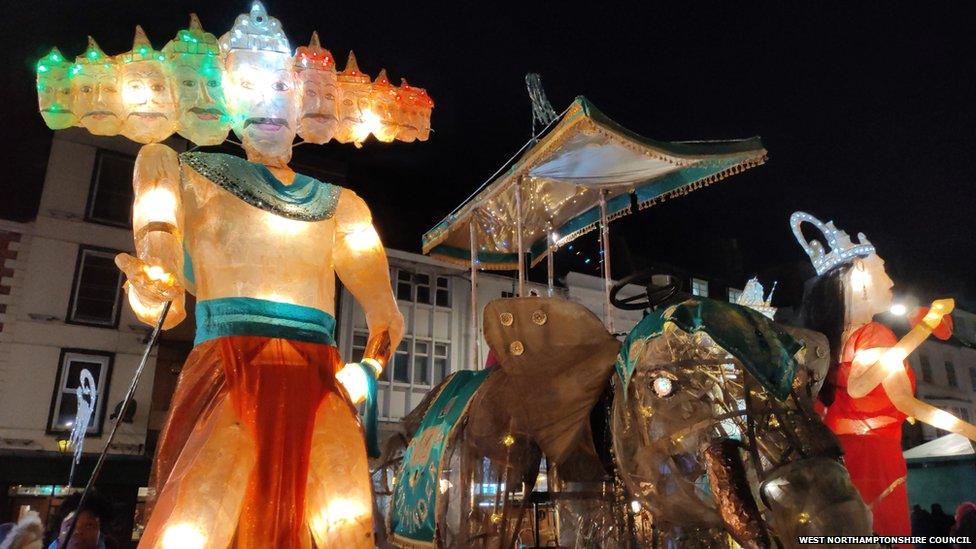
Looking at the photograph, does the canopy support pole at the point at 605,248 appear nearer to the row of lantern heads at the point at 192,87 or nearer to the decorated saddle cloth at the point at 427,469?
the decorated saddle cloth at the point at 427,469

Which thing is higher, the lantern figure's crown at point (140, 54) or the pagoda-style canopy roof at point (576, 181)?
the pagoda-style canopy roof at point (576, 181)

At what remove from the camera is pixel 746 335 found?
2.37 meters

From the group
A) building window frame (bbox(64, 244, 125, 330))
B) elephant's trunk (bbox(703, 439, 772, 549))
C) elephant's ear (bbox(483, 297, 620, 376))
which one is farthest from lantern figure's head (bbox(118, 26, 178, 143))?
building window frame (bbox(64, 244, 125, 330))

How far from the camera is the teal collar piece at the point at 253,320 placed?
2.65m

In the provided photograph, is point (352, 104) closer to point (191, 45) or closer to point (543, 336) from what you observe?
point (191, 45)

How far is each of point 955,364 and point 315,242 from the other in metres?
34.2

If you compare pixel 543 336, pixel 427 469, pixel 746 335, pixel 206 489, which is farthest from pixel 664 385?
pixel 206 489

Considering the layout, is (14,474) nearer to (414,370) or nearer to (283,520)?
(414,370)

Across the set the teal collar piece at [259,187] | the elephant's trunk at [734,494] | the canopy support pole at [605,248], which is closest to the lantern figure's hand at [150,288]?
the teal collar piece at [259,187]

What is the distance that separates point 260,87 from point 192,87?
0.29 meters

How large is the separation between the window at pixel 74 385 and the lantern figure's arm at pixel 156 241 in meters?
14.7

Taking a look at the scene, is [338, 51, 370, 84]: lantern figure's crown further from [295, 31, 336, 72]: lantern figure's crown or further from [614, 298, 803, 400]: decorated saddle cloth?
[614, 298, 803, 400]: decorated saddle cloth

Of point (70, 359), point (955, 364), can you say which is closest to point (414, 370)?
point (70, 359)

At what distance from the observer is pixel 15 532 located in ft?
15.0
